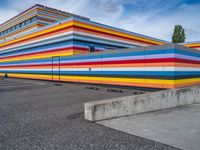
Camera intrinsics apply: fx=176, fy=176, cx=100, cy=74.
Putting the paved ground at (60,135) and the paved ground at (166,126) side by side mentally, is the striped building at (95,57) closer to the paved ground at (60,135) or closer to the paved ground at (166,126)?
the paved ground at (166,126)

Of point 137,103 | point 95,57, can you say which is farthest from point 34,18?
point 137,103

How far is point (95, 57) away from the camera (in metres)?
14.7

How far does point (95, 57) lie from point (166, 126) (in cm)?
1012

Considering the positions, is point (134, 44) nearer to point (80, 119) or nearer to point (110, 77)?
point (110, 77)

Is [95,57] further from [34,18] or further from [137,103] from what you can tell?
[34,18]

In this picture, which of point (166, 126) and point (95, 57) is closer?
point (166, 126)

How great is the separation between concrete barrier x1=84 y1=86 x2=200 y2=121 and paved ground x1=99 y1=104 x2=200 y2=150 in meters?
0.24

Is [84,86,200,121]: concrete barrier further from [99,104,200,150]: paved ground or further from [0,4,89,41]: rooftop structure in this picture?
[0,4,89,41]: rooftop structure

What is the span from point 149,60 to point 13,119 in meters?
8.26

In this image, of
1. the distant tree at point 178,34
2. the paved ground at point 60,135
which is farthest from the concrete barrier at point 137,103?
the distant tree at point 178,34

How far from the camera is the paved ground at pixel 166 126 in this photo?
4.24 metres

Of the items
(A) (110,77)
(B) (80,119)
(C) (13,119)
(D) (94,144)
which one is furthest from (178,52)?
(C) (13,119)

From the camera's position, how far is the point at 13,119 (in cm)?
596

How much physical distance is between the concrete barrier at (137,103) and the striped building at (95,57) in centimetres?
176
